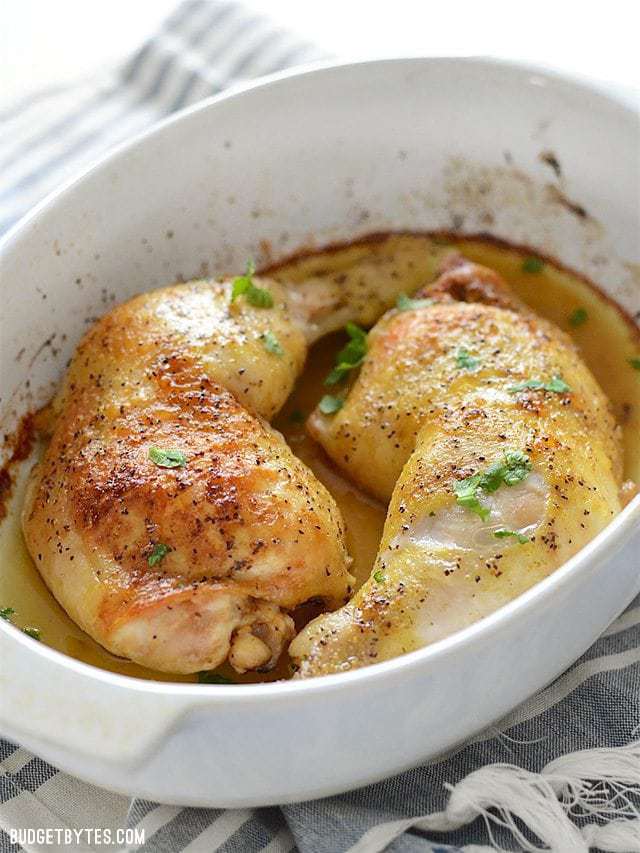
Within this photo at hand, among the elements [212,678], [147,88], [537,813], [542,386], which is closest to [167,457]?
[212,678]

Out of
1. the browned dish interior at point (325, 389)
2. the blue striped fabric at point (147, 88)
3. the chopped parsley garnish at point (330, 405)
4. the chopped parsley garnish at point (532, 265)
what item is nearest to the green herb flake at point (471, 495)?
the browned dish interior at point (325, 389)

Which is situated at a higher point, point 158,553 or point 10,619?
point 158,553

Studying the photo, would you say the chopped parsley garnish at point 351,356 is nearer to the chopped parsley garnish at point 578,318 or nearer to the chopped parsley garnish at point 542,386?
the chopped parsley garnish at point 542,386

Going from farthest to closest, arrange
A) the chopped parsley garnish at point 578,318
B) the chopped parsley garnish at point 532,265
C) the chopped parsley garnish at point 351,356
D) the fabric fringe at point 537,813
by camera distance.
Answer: the chopped parsley garnish at point 532,265, the chopped parsley garnish at point 578,318, the chopped parsley garnish at point 351,356, the fabric fringe at point 537,813

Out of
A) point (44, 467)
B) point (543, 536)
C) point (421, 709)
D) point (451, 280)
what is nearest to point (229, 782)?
point (421, 709)

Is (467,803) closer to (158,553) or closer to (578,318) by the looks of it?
(158,553)

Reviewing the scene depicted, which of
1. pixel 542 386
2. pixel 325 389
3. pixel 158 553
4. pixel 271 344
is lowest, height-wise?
pixel 158 553
